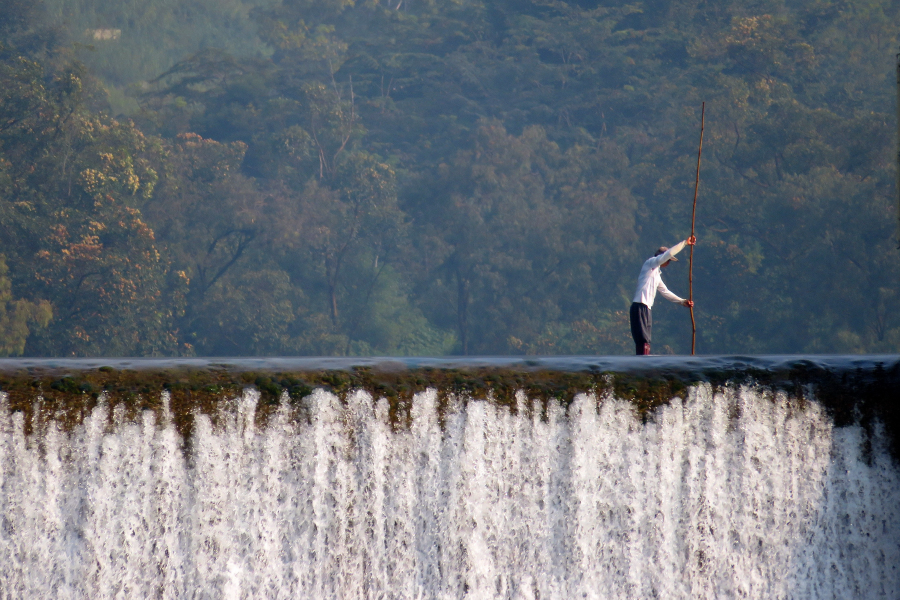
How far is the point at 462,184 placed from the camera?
35562 millimetres

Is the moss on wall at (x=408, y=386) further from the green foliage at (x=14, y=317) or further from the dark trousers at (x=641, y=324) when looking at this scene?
the green foliage at (x=14, y=317)

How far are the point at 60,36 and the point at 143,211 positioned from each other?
8.38m

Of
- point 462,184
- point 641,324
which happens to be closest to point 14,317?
point 462,184

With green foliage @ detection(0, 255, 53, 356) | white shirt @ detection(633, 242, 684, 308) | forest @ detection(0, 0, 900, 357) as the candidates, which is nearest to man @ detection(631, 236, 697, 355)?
white shirt @ detection(633, 242, 684, 308)

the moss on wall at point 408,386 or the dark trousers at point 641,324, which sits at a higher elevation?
the dark trousers at point 641,324

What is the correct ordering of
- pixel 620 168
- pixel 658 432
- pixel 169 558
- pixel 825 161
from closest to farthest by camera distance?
1. pixel 169 558
2. pixel 658 432
3. pixel 825 161
4. pixel 620 168

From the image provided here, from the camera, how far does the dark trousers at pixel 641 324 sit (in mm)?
10000

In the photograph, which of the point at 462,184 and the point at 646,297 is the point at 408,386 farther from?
the point at 462,184

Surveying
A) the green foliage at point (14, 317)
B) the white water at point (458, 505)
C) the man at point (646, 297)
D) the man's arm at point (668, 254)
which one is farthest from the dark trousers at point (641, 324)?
the green foliage at point (14, 317)

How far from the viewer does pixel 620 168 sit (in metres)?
35.1

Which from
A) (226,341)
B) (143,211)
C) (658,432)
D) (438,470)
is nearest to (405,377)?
(438,470)

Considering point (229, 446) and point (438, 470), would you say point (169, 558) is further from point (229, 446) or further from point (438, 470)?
point (438, 470)

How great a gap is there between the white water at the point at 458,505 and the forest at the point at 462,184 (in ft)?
70.4

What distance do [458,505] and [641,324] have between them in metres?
3.55
